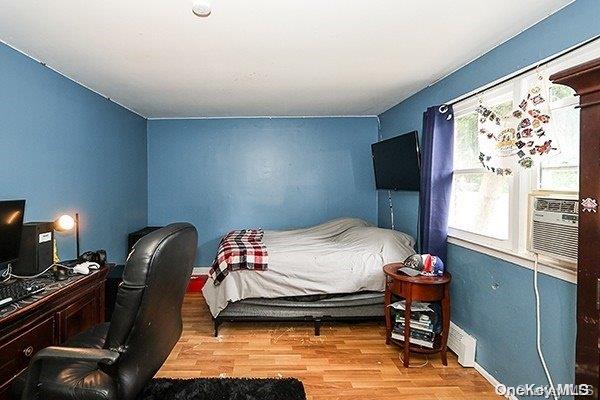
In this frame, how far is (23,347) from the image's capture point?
159 centimetres

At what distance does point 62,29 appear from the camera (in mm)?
2041

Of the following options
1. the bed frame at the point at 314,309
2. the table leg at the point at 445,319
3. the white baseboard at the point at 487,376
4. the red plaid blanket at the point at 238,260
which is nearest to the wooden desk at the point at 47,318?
the red plaid blanket at the point at 238,260

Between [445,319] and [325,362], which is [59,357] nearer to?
[325,362]

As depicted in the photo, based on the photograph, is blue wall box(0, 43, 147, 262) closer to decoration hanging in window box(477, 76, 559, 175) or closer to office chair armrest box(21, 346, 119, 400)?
office chair armrest box(21, 346, 119, 400)

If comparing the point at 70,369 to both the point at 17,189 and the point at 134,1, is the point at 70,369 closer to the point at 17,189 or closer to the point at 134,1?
the point at 17,189

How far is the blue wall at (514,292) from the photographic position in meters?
1.76

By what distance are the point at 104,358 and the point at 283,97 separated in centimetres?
308

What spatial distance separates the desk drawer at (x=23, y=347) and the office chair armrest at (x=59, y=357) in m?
0.25

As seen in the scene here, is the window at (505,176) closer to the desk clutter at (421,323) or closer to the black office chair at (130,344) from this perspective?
the desk clutter at (421,323)

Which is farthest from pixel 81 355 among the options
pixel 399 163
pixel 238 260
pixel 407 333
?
pixel 399 163

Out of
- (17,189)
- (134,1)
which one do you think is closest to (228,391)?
(17,189)

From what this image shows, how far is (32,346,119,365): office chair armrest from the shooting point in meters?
1.23

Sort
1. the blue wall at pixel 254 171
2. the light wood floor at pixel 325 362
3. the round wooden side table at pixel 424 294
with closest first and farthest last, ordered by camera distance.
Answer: the light wood floor at pixel 325 362 → the round wooden side table at pixel 424 294 → the blue wall at pixel 254 171

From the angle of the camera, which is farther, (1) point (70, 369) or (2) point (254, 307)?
(2) point (254, 307)
